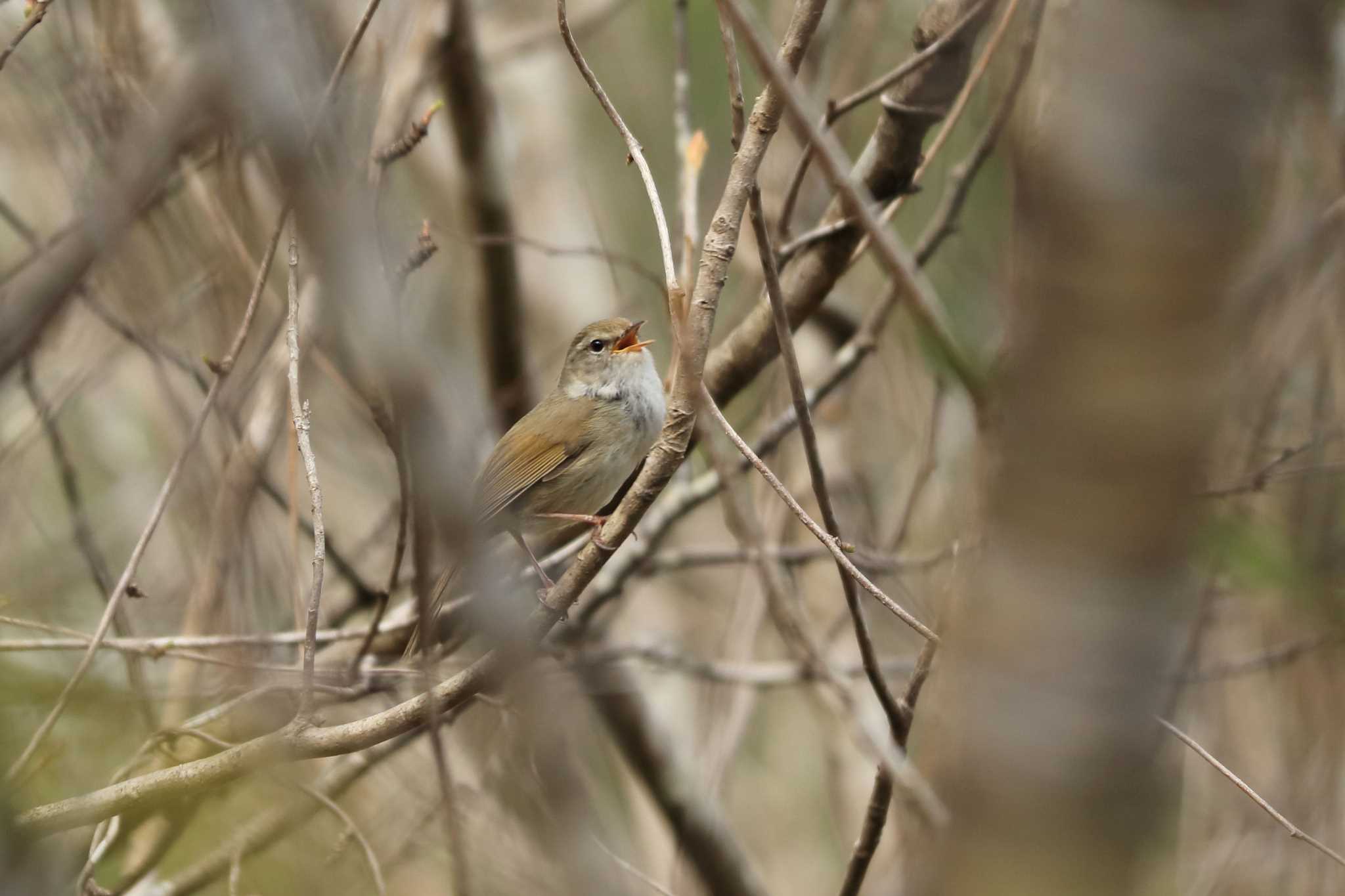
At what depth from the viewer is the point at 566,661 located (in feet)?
14.6

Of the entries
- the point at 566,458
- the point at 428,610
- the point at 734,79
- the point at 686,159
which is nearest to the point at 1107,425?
the point at 428,610

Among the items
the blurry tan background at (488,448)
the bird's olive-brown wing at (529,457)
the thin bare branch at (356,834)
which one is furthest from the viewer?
the bird's olive-brown wing at (529,457)

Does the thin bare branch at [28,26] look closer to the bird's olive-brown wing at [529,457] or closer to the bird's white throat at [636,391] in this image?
the bird's olive-brown wing at [529,457]

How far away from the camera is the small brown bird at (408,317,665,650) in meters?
4.90

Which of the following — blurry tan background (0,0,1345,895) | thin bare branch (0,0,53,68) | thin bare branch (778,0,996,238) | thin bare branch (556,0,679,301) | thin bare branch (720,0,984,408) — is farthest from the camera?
thin bare branch (778,0,996,238)

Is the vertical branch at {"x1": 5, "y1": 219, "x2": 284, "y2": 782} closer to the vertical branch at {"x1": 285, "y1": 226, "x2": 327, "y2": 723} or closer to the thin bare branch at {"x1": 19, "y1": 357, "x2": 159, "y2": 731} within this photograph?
the vertical branch at {"x1": 285, "y1": 226, "x2": 327, "y2": 723}

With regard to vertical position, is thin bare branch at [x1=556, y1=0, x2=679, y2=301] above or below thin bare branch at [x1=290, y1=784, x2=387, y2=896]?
above

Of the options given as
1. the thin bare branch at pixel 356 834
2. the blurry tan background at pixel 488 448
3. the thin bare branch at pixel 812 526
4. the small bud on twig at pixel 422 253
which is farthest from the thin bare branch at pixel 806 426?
the thin bare branch at pixel 356 834

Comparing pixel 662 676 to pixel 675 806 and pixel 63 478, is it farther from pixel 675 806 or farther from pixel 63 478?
pixel 63 478

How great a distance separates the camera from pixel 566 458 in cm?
495

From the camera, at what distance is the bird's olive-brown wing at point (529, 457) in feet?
16.0

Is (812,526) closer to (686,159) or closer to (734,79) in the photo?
(734,79)

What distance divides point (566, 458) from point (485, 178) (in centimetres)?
139

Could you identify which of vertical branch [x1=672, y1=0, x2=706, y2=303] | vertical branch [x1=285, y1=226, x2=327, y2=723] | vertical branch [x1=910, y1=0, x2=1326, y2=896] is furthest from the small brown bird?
vertical branch [x1=910, y1=0, x2=1326, y2=896]
